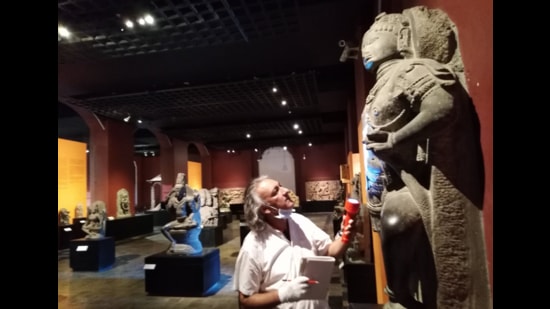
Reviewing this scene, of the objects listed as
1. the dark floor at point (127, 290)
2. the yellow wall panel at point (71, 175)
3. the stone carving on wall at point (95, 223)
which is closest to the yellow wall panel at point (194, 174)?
the yellow wall panel at point (71, 175)

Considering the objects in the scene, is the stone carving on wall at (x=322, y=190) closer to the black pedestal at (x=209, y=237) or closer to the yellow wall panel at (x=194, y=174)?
the yellow wall panel at (x=194, y=174)

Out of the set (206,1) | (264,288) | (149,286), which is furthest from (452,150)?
(149,286)

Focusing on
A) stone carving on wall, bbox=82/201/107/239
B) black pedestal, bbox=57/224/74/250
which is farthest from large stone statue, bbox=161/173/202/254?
black pedestal, bbox=57/224/74/250

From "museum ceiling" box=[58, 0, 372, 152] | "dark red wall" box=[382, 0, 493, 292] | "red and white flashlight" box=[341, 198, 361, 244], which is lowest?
"red and white flashlight" box=[341, 198, 361, 244]

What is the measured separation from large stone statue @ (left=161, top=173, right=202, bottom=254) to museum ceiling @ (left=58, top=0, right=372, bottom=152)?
2266 mm

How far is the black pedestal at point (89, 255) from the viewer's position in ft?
21.2

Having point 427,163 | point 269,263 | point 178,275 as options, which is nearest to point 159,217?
point 178,275

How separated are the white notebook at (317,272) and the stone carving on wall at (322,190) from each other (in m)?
15.1

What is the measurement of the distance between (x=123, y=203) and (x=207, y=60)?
245 inches

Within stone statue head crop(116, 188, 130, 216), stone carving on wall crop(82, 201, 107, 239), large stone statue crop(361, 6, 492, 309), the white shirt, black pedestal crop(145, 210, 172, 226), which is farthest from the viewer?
black pedestal crop(145, 210, 172, 226)

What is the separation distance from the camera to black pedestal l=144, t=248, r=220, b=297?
4750 millimetres

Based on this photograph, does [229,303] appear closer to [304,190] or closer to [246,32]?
[246,32]

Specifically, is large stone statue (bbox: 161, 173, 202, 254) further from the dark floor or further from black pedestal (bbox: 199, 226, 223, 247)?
black pedestal (bbox: 199, 226, 223, 247)
